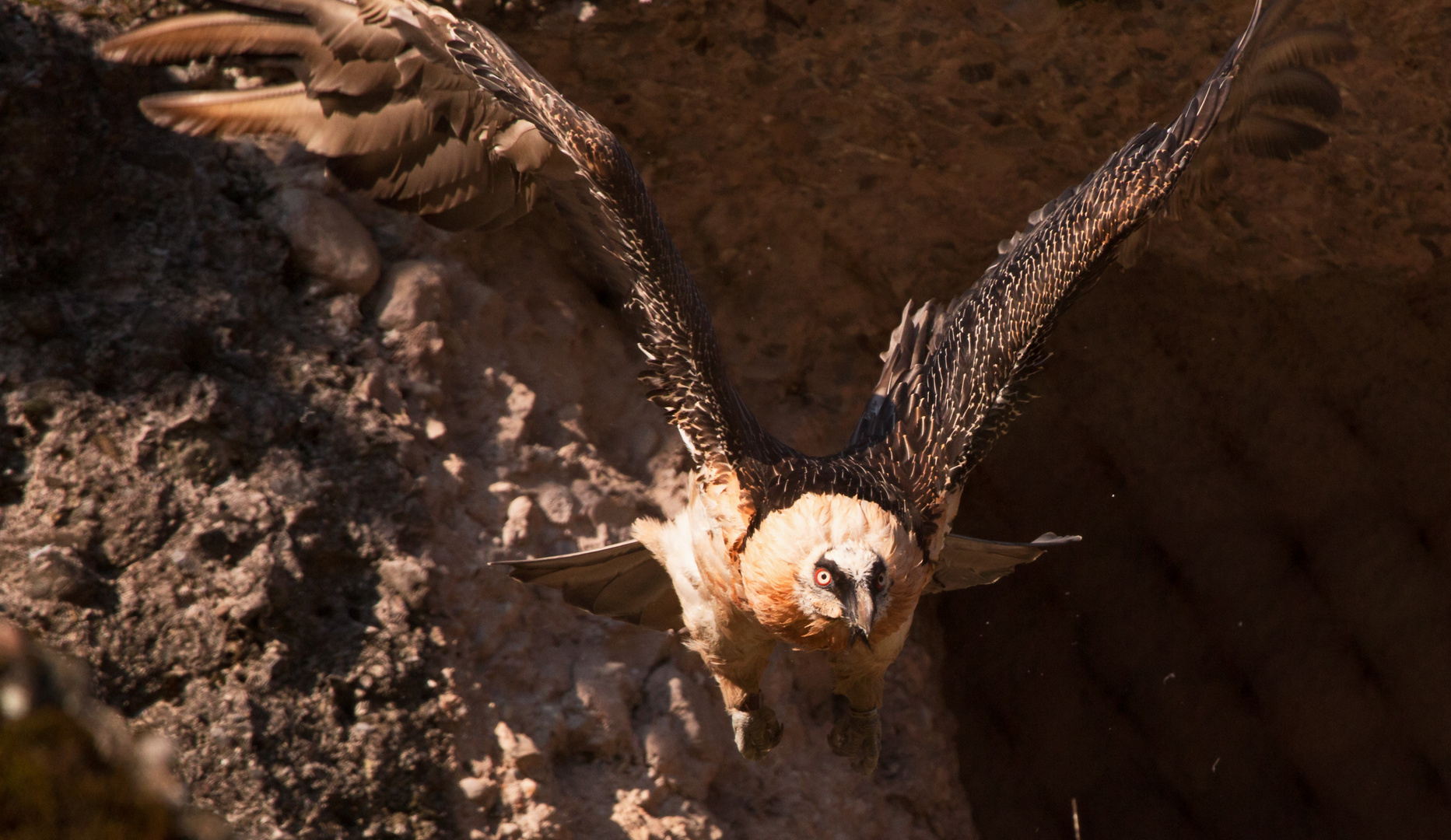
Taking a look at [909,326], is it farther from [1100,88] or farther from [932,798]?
[932,798]

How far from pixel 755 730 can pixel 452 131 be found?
6.55ft

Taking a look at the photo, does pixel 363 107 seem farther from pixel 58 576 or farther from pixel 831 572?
pixel 831 572

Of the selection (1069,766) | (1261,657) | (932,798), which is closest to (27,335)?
(932,798)

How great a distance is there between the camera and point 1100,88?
13.8ft

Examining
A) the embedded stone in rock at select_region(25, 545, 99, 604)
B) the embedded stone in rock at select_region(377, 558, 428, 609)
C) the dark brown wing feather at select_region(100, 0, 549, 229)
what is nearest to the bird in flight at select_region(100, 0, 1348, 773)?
the dark brown wing feather at select_region(100, 0, 549, 229)

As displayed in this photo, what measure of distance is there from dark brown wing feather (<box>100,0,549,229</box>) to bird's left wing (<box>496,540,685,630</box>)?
104 cm

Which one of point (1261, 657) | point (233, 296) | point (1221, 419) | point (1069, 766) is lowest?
point (1069, 766)

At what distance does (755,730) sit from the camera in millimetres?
3627

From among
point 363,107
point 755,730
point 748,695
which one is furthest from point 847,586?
point 363,107

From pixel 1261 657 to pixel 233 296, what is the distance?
451cm

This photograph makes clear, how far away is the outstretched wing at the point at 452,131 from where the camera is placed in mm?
3105

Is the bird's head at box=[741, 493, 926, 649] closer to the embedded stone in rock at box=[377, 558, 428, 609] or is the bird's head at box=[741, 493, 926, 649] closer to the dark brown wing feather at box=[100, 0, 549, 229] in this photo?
the embedded stone in rock at box=[377, 558, 428, 609]

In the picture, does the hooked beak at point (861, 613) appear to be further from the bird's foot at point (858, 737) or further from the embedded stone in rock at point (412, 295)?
the embedded stone in rock at point (412, 295)

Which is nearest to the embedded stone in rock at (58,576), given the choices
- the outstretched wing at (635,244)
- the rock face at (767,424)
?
the rock face at (767,424)
